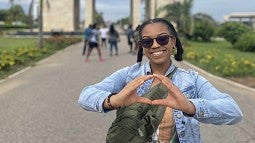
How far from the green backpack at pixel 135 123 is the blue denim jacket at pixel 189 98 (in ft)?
0.51

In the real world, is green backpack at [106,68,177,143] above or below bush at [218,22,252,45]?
above

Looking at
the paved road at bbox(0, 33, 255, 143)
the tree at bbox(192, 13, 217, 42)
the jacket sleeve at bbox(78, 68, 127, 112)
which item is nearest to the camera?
the jacket sleeve at bbox(78, 68, 127, 112)

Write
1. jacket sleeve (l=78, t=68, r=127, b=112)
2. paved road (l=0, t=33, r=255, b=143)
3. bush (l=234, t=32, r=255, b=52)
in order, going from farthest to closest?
bush (l=234, t=32, r=255, b=52) → paved road (l=0, t=33, r=255, b=143) → jacket sleeve (l=78, t=68, r=127, b=112)

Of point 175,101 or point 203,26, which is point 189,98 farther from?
point 203,26

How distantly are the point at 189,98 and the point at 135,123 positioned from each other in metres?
0.44

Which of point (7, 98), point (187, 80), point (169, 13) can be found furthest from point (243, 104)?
point (169, 13)

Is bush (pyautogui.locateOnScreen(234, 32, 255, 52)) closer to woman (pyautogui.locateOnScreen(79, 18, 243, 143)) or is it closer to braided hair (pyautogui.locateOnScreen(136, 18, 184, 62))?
braided hair (pyautogui.locateOnScreen(136, 18, 184, 62))

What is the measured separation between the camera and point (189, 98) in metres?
2.65

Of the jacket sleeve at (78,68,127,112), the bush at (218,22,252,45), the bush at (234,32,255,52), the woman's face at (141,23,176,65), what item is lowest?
the bush at (234,32,255,52)

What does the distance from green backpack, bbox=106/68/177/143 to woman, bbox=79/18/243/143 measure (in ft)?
0.15

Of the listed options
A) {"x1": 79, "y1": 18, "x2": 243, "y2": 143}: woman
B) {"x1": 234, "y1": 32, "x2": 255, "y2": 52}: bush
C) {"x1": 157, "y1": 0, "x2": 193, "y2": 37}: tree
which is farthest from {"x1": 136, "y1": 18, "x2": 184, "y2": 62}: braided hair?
{"x1": 157, "y1": 0, "x2": 193, "y2": 37}: tree

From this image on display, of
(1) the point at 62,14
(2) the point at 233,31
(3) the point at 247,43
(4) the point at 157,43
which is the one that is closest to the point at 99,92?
(4) the point at 157,43

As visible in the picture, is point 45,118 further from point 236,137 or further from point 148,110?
point 148,110

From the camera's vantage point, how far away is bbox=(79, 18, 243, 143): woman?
7.75 ft
